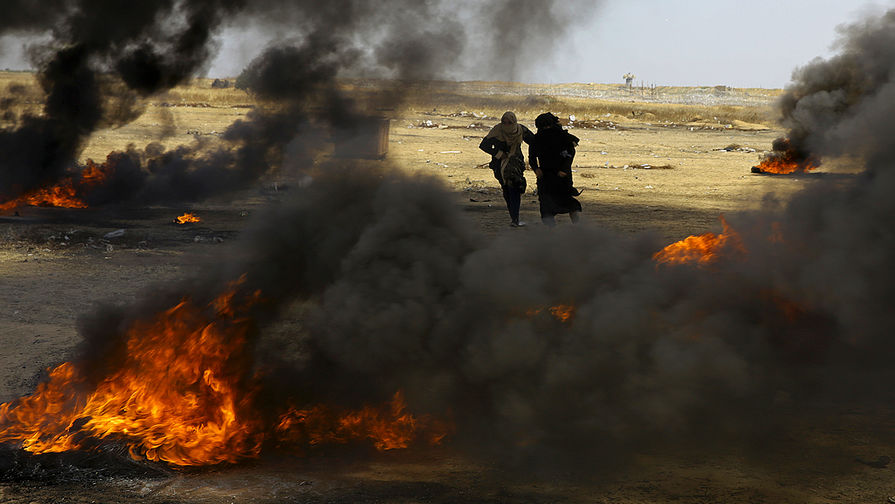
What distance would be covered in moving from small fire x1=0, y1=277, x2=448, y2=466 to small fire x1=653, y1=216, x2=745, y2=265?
6.88 ft

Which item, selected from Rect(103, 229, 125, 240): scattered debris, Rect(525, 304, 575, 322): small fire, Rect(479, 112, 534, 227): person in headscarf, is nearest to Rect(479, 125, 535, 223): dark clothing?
Rect(479, 112, 534, 227): person in headscarf

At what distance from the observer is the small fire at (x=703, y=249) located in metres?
5.61

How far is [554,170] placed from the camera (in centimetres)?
943

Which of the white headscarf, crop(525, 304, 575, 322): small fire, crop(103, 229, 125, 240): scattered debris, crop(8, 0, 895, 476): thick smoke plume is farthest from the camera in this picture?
crop(103, 229, 125, 240): scattered debris

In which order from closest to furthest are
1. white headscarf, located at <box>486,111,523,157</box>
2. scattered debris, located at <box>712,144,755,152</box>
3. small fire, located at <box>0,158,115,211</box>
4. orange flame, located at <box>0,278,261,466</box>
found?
orange flame, located at <box>0,278,261,466</box>
white headscarf, located at <box>486,111,523,157</box>
small fire, located at <box>0,158,115,211</box>
scattered debris, located at <box>712,144,755,152</box>

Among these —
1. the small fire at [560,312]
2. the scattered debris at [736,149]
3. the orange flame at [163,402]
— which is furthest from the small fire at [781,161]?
the orange flame at [163,402]

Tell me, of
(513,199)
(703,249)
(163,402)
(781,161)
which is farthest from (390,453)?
(781,161)

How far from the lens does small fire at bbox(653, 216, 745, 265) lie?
5609mm

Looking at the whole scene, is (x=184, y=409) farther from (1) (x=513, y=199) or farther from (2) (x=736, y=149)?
(2) (x=736, y=149)

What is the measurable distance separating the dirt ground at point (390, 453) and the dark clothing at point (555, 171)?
4.35 feet

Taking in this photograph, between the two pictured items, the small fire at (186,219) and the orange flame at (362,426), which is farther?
the small fire at (186,219)

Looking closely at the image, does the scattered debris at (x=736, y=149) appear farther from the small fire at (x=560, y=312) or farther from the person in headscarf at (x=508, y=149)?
the small fire at (x=560, y=312)

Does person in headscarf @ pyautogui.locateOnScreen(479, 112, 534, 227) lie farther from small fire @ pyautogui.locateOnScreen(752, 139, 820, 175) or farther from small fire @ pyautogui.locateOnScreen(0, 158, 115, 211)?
small fire @ pyautogui.locateOnScreen(752, 139, 820, 175)

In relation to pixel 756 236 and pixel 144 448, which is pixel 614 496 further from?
pixel 144 448
